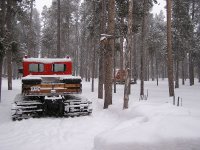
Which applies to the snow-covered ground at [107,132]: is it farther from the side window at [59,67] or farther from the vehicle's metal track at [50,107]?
the side window at [59,67]

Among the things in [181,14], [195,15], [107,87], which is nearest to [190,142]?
[107,87]

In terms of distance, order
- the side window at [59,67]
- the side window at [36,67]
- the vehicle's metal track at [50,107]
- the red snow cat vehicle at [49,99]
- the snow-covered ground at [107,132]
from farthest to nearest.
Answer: the side window at [59,67] → the side window at [36,67] → the red snow cat vehicle at [49,99] → the vehicle's metal track at [50,107] → the snow-covered ground at [107,132]

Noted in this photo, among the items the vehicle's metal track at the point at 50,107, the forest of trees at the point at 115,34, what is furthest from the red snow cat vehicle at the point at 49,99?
the forest of trees at the point at 115,34

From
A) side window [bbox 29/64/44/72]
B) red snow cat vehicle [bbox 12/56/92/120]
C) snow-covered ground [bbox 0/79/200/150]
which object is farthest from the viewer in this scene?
side window [bbox 29/64/44/72]

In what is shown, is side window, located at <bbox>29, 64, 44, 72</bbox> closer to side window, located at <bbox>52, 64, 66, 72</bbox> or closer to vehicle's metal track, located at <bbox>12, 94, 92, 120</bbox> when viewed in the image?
side window, located at <bbox>52, 64, 66, 72</bbox>

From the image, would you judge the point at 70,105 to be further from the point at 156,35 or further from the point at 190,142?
the point at 156,35

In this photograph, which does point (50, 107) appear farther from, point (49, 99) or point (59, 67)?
point (59, 67)

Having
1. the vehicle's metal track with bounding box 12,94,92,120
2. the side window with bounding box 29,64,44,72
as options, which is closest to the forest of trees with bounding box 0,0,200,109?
the vehicle's metal track with bounding box 12,94,92,120

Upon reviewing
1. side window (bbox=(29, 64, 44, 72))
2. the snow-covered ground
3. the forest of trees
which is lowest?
the snow-covered ground

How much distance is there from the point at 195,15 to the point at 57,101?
3527 centimetres

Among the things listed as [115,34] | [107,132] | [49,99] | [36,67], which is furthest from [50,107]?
[115,34]

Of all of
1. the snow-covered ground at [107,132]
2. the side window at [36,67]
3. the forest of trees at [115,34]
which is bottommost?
the snow-covered ground at [107,132]

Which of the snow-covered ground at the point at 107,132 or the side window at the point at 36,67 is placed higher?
the side window at the point at 36,67

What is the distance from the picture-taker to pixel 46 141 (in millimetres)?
9211
